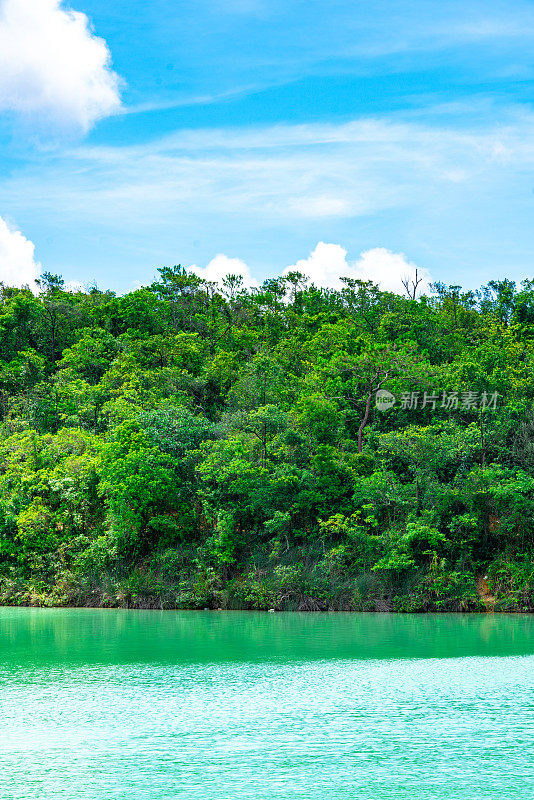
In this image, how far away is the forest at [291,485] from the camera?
28969 millimetres

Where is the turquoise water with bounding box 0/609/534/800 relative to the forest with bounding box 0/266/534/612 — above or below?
below

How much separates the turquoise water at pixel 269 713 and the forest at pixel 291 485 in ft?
16.4

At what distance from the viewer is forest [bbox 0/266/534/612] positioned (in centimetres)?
2897

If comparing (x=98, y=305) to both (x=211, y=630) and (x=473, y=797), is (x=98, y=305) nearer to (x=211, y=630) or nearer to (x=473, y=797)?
(x=211, y=630)

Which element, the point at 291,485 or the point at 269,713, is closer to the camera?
the point at 269,713

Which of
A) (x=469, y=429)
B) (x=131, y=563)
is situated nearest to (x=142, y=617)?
(x=131, y=563)

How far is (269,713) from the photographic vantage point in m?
13.5

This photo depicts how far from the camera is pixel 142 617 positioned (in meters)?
27.9

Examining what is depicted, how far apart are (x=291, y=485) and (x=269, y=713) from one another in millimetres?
18239

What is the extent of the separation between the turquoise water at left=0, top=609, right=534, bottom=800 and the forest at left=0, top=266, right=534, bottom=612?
4.99 m

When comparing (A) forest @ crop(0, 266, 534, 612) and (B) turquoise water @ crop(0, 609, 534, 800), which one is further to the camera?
(A) forest @ crop(0, 266, 534, 612)

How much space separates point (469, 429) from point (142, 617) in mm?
14845

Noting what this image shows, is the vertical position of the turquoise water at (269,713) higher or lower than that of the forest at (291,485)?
lower

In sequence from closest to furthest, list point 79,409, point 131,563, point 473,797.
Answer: point 473,797 < point 131,563 < point 79,409
